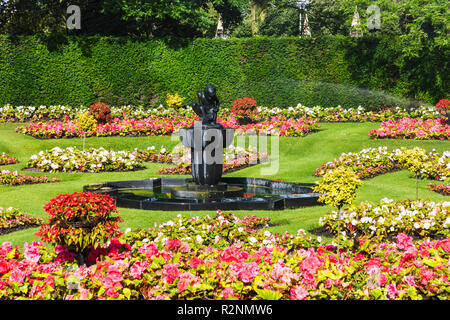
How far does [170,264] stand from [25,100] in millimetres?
21435

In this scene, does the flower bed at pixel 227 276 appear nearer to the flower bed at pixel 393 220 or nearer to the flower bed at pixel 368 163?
the flower bed at pixel 393 220

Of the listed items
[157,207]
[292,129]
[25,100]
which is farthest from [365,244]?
[25,100]

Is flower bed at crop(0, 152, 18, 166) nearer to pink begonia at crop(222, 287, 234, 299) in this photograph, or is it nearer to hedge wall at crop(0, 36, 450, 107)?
hedge wall at crop(0, 36, 450, 107)

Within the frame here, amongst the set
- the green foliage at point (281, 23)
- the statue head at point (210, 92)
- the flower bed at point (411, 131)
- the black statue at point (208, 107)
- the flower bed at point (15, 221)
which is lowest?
the flower bed at point (15, 221)

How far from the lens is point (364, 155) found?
14195 millimetres

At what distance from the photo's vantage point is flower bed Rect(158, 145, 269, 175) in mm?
15023

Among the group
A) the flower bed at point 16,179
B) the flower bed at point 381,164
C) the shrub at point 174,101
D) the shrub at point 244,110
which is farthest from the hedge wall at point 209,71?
the flower bed at point 16,179

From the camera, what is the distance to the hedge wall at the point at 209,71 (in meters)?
23.7

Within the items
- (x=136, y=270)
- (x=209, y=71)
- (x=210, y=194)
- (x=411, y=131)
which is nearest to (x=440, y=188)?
(x=210, y=194)

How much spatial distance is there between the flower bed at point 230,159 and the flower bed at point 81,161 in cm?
123

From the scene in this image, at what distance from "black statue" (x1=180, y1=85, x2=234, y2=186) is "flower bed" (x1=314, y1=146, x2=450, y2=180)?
3437mm

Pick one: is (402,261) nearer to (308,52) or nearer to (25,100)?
(308,52)

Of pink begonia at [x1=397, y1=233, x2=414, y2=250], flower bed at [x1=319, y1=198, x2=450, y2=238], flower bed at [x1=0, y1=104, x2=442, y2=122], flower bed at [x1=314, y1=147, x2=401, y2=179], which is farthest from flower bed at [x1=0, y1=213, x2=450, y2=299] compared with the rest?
flower bed at [x1=0, y1=104, x2=442, y2=122]

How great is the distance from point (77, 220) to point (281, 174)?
9.64 metres
